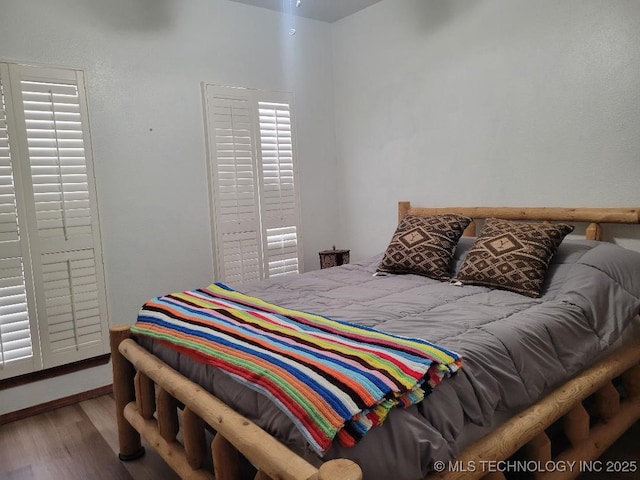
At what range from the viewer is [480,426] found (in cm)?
148

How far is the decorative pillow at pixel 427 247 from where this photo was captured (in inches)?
105

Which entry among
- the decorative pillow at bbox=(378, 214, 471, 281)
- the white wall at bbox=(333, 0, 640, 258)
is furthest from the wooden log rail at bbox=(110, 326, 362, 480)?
the white wall at bbox=(333, 0, 640, 258)

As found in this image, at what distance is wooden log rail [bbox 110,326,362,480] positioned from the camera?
1094 mm

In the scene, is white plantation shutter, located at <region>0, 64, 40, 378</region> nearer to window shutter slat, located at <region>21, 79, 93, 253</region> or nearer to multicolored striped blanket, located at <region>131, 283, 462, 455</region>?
window shutter slat, located at <region>21, 79, 93, 253</region>

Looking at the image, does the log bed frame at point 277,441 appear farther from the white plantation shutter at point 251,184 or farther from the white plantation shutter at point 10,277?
the white plantation shutter at point 251,184

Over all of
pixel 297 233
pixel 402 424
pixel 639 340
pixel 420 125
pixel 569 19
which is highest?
pixel 569 19

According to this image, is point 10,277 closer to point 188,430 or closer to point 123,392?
point 123,392

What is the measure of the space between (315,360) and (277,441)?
0.27 meters

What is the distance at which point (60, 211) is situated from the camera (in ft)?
9.12

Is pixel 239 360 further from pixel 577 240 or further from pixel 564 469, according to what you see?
pixel 577 240

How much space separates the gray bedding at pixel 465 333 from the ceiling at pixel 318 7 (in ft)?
7.01

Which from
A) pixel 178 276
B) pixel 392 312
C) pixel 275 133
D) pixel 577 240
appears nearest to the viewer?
pixel 392 312

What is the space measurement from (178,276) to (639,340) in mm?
2801

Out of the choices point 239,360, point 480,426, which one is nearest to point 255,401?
point 239,360
